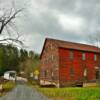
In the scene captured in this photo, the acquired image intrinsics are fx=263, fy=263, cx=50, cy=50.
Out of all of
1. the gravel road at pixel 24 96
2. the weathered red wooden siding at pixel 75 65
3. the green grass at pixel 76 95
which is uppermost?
the weathered red wooden siding at pixel 75 65

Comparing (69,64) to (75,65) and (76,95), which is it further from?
(76,95)

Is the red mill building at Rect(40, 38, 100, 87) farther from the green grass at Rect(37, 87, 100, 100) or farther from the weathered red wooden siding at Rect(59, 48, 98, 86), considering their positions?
the green grass at Rect(37, 87, 100, 100)

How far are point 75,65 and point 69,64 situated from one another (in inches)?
66.6

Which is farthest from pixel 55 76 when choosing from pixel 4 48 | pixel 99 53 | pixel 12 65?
pixel 12 65

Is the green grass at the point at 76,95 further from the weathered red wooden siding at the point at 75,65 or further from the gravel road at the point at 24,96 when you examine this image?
the weathered red wooden siding at the point at 75,65

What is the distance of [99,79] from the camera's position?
5531cm

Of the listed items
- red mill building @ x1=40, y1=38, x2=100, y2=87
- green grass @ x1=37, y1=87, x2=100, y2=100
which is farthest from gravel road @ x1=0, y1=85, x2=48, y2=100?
red mill building @ x1=40, y1=38, x2=100, y2=87

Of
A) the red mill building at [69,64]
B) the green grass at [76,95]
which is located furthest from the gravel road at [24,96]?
the red mill building at [69,64]

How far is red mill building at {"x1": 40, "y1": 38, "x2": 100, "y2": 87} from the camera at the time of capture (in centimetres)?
5356

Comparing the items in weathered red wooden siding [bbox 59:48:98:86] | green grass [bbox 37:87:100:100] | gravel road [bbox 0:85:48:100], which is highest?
weathered red wooden siding [bbox 59:48:98:86]

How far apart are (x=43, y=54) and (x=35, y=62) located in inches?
1190

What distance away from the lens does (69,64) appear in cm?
5456

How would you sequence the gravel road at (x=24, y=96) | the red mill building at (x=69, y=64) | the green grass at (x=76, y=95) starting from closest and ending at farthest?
the green grass at (x=76, y=95), the gravel road at (x=24, y=96), the red mill building at (x=69, y=64)

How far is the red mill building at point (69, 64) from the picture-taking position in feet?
176
